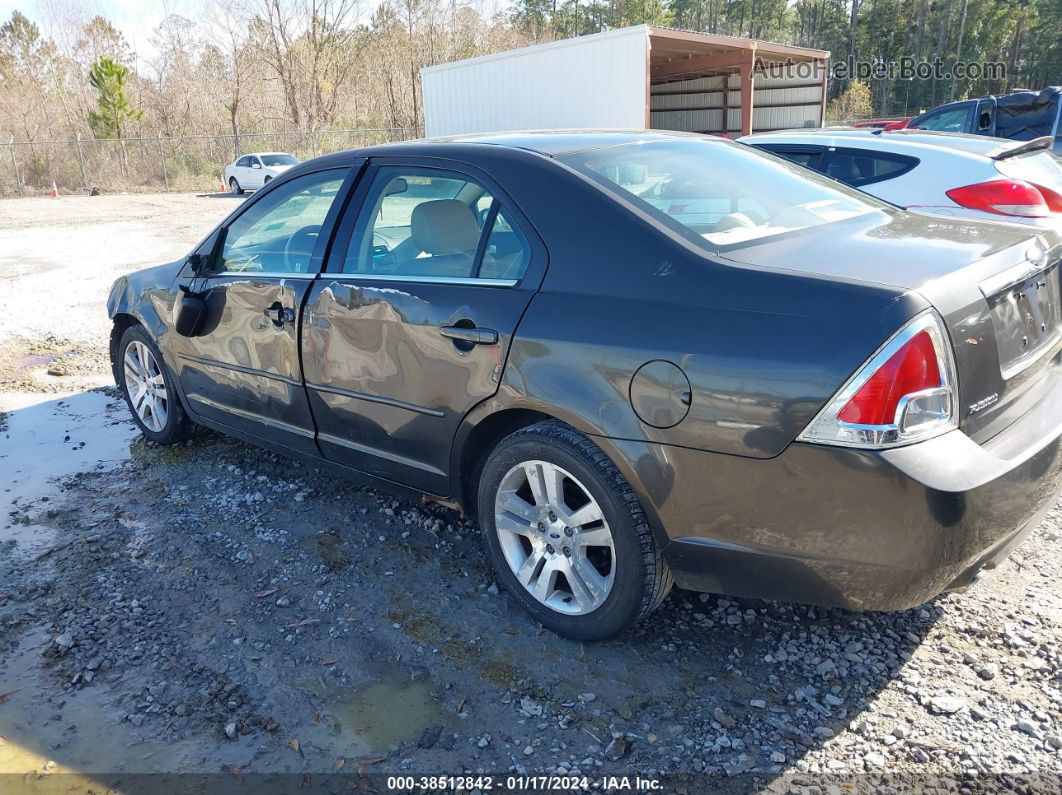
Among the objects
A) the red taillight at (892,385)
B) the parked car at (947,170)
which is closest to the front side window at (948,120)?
the parked car at (947,170)

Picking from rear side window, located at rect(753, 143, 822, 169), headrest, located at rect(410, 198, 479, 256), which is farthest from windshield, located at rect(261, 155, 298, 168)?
headrest, located at rect(410, 198, 479, 256)

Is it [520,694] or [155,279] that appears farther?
[155,279]

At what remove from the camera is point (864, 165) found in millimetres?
6430

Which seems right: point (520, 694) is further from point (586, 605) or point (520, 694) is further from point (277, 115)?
point (277, 115)

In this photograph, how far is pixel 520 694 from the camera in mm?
2668

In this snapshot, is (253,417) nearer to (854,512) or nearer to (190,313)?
(190,313)

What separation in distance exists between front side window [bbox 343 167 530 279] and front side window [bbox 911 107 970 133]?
12709 mm

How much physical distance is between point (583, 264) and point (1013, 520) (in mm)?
1495

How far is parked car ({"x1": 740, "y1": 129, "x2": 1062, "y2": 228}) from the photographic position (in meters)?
5.78

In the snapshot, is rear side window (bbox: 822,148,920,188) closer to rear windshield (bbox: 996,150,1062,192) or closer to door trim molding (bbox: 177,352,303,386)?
rear windshield (bbox: 996,150,1062,192)

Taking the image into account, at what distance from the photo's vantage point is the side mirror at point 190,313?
165 inches

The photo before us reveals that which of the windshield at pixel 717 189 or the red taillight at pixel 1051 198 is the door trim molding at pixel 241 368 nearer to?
the windshield at pixel 717 189

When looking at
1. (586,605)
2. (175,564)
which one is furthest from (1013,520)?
(175,564)

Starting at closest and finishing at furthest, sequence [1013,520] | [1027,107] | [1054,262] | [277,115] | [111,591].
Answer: [1013,520] → [1054,262] → [111,591] → [1027,107] → [277,115]
